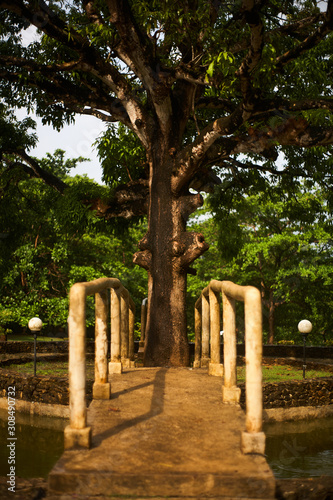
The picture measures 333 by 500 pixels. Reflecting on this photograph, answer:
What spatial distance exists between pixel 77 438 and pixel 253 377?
1306mm

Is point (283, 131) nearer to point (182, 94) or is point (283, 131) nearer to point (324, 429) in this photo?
point (182, 94)

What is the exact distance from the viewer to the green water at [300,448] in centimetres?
638

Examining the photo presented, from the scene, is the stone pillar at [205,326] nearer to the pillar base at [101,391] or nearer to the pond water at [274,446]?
the pond water at [274,446]

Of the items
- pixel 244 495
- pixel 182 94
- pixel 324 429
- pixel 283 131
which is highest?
pixel 182 94

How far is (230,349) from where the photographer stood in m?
4.62

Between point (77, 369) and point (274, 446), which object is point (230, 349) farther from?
point (274, 446)

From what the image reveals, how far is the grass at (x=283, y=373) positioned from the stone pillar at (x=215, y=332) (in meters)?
6.63

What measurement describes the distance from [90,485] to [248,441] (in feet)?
3.61

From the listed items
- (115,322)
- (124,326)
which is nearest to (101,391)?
(115,322)

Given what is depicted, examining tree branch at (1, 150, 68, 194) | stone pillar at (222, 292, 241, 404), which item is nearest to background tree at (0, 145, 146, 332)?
tree branch at (1, 150, 68, 194)

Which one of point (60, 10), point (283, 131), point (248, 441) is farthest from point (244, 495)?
point (60, 10)

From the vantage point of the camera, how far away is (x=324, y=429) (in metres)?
9.55

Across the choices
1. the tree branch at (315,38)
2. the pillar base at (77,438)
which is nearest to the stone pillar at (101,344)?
the pillar base at (77,438)

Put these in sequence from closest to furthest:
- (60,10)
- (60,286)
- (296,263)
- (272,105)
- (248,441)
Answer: (248,441), (272,105), (60,10), (60,286), (296,263)
